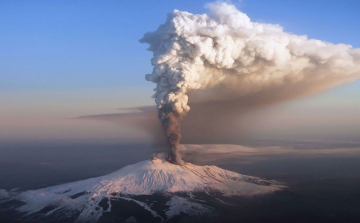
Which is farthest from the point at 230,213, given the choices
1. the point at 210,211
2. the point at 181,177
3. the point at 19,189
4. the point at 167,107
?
the point at 19,189

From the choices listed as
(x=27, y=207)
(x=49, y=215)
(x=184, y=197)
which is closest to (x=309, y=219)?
(x=184, y=197)

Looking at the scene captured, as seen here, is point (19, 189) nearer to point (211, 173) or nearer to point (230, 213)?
point (211, 173)

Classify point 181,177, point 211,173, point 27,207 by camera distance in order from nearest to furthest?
point 27,207 < point 181,177 < point 211,173

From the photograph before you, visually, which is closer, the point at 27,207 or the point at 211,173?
the point at 27,207

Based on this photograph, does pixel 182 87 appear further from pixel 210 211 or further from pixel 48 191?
pixel 48 191

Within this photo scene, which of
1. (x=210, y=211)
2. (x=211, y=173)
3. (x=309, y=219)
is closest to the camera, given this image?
(x=309, y=219)

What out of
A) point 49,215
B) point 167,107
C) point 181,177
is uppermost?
point 167,107

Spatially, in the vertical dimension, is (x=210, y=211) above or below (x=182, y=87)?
below
